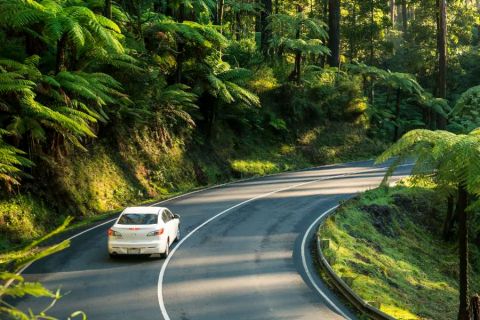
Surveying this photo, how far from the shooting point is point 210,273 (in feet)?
46.2

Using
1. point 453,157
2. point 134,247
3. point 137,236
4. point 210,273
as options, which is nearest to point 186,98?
point 137,236

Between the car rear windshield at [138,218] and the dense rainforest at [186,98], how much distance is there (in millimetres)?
3253

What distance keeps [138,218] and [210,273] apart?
9.44 ft

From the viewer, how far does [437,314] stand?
579 inches

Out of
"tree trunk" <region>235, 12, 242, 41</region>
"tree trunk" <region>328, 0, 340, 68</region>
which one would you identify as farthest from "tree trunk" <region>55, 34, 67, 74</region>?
"tree trunk" <region>235, 12, 242, 41</region>

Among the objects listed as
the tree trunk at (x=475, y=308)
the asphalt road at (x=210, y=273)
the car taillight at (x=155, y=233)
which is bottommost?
the asphalt road at (x=210, y=273)

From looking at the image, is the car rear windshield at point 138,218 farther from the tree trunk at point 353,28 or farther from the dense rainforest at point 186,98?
the tree trunk at point 353,28

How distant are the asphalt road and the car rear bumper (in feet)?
1.22

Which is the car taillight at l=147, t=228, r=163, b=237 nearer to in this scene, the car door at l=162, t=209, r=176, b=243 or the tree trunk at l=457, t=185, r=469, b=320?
the car door at l=162, t=209, r=176, b=243

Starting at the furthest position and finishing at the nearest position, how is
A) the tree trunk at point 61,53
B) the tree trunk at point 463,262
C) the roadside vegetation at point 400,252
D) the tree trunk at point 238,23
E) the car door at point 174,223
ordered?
the tree trunk at point 238,23 < the tree trunk at point 61,53 < the car door at point 174,223 < the roadside vegetation at point 400,252 < the tree trunk at point 463,262

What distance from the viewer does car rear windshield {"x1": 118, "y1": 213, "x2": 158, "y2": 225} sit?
15203 millimetres

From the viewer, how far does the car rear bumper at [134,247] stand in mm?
14812

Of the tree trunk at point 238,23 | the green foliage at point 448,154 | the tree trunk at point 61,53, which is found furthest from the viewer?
the tree trunk at point 238,23

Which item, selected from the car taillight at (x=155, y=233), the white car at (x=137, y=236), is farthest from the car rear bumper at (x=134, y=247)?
the car taillight at (x=155, y=233)
